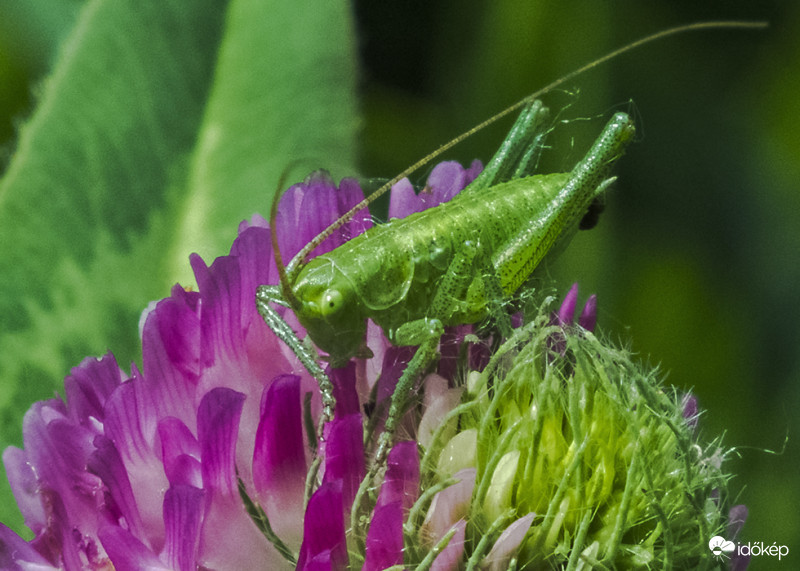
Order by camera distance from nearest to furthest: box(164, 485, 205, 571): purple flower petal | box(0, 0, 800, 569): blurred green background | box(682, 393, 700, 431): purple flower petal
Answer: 1. box(164, 485, 205, 571): purple flower petal
2. box(682, 393, 700, 431): purple flower petal
3. box(0, 0, 800, 569): blurred green background

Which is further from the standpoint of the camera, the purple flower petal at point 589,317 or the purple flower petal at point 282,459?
the purple flower petal at point 589,317

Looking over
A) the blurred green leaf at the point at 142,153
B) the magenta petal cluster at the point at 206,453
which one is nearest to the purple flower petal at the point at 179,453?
the magenta petal cluster at the point at 206,453

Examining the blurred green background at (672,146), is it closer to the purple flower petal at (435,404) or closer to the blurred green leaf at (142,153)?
the blurred green leaf at (142,153)

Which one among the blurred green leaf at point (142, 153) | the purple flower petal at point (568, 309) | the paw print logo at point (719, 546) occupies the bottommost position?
the paw print logo at point (719, 546)

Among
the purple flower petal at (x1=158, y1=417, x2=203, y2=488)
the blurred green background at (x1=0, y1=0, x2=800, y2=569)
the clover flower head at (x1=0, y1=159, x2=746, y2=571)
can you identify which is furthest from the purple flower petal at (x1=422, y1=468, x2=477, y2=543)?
the blurred green background at (x1=0, y1=0, x2=800, y2=569)

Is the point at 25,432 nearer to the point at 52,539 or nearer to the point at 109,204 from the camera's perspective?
the point at 52,539

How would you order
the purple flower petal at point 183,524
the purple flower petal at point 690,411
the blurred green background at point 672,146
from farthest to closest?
the blurred green background at point 672,146, the purple flower petal at point 690,411, the purple flower petal at point 183,524

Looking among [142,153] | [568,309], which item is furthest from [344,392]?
[142,153]

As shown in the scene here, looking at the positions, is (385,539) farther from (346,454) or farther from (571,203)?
(571,203)

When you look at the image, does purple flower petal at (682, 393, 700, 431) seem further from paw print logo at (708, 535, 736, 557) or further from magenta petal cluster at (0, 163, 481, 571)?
magenta petal cluster at (0, 163, 481, 571)
